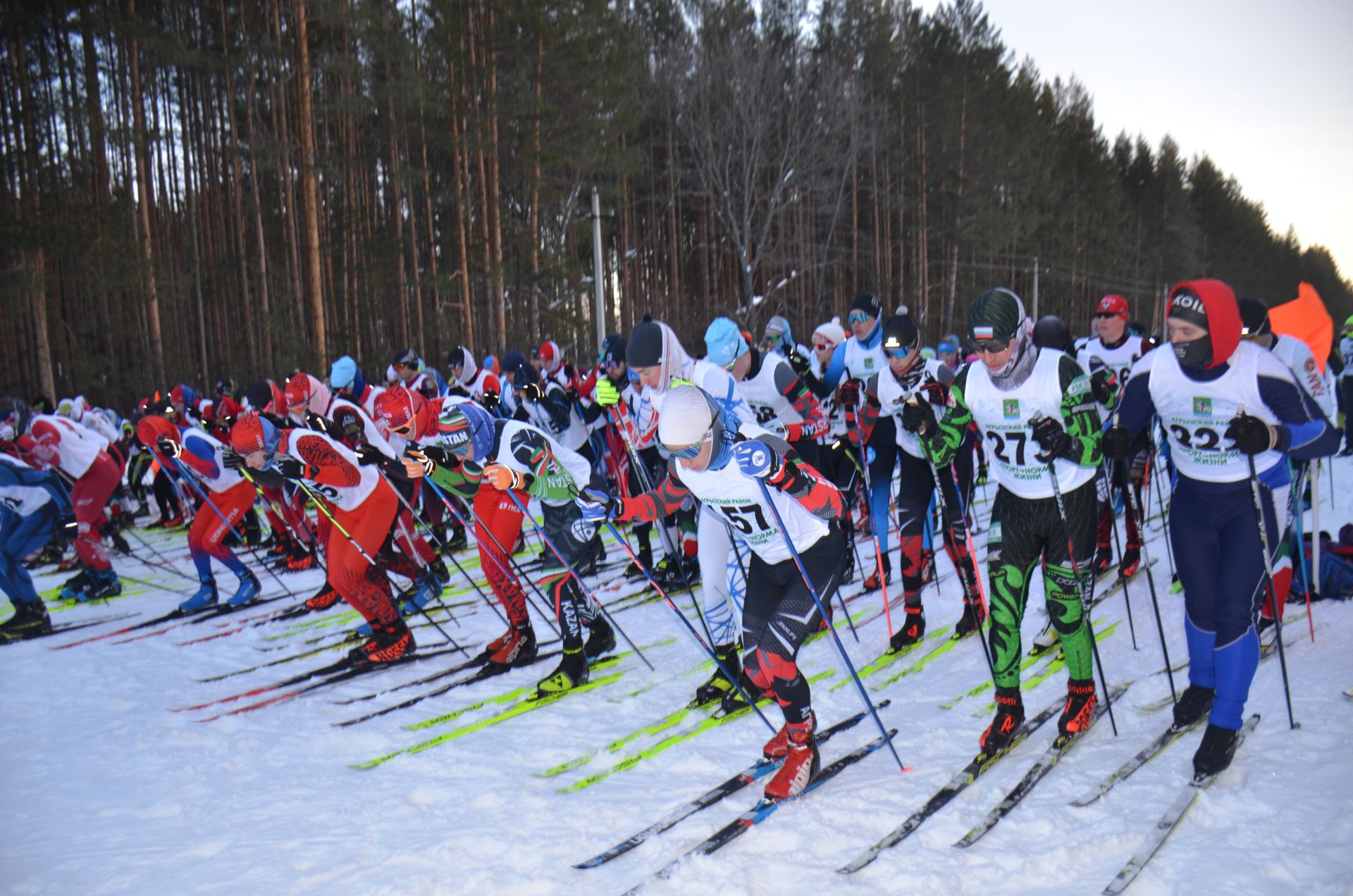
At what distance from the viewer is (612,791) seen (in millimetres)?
3871

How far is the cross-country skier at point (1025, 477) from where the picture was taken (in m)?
3.77

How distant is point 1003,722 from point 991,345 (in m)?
1.69

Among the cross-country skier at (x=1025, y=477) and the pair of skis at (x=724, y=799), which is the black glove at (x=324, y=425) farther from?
the cross-country skier at (x=1025, y=477)

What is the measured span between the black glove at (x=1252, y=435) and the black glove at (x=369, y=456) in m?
4.99

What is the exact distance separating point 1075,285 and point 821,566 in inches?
1949

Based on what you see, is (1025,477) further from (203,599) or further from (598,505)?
(203,599)

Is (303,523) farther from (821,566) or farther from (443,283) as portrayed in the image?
(443,283)

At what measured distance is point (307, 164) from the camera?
14742 mm

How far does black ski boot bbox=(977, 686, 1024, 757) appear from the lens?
3893mm

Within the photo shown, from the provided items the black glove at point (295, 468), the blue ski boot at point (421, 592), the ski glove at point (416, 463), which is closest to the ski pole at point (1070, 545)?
the ski glove at point (416, 463)

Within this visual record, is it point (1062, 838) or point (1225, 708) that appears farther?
point (1225, 708)

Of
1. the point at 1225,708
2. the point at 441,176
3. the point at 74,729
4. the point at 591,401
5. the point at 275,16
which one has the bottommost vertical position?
the point at 74,729

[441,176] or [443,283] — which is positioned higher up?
[441,176]

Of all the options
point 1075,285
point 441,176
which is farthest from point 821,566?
point 1075,285
